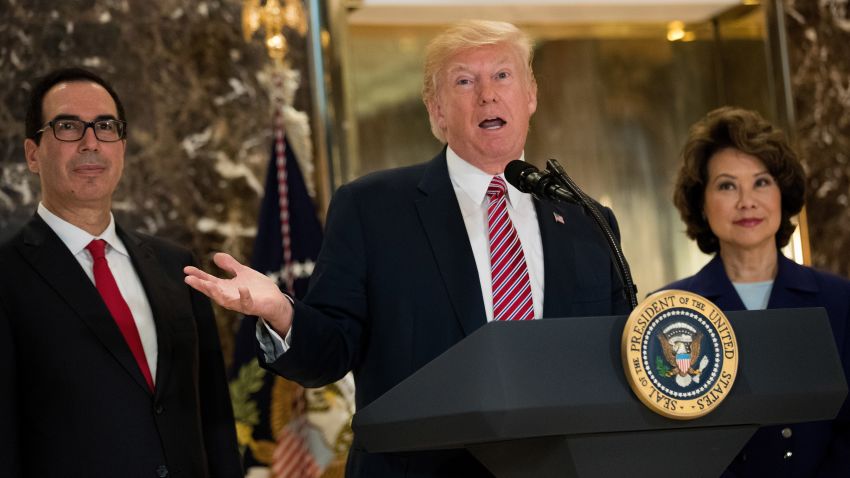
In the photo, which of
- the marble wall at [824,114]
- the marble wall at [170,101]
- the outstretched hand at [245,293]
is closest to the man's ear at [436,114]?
the outstretched hand at [245,293]

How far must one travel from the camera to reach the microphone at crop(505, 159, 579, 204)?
2203 millimetres

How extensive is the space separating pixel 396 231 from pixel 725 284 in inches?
57.7

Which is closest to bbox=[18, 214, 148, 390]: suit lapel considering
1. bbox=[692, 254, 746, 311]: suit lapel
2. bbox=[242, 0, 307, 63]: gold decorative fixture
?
bbox=[692, 254, 746, 311]: suit lapel

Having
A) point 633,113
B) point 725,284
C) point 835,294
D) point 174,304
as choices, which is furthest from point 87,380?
point 633,113

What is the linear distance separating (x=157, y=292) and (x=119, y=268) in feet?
0.42

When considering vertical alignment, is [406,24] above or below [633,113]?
above

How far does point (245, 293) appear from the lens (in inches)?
85.1

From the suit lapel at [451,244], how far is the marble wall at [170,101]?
2.29 metres

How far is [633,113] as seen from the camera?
596cm

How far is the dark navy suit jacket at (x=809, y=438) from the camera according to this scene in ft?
10.5

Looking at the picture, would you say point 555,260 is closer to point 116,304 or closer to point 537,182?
point 537,182

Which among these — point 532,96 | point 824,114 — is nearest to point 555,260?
point 532,96

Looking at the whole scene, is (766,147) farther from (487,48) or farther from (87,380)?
(87,380)

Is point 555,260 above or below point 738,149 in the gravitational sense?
below
